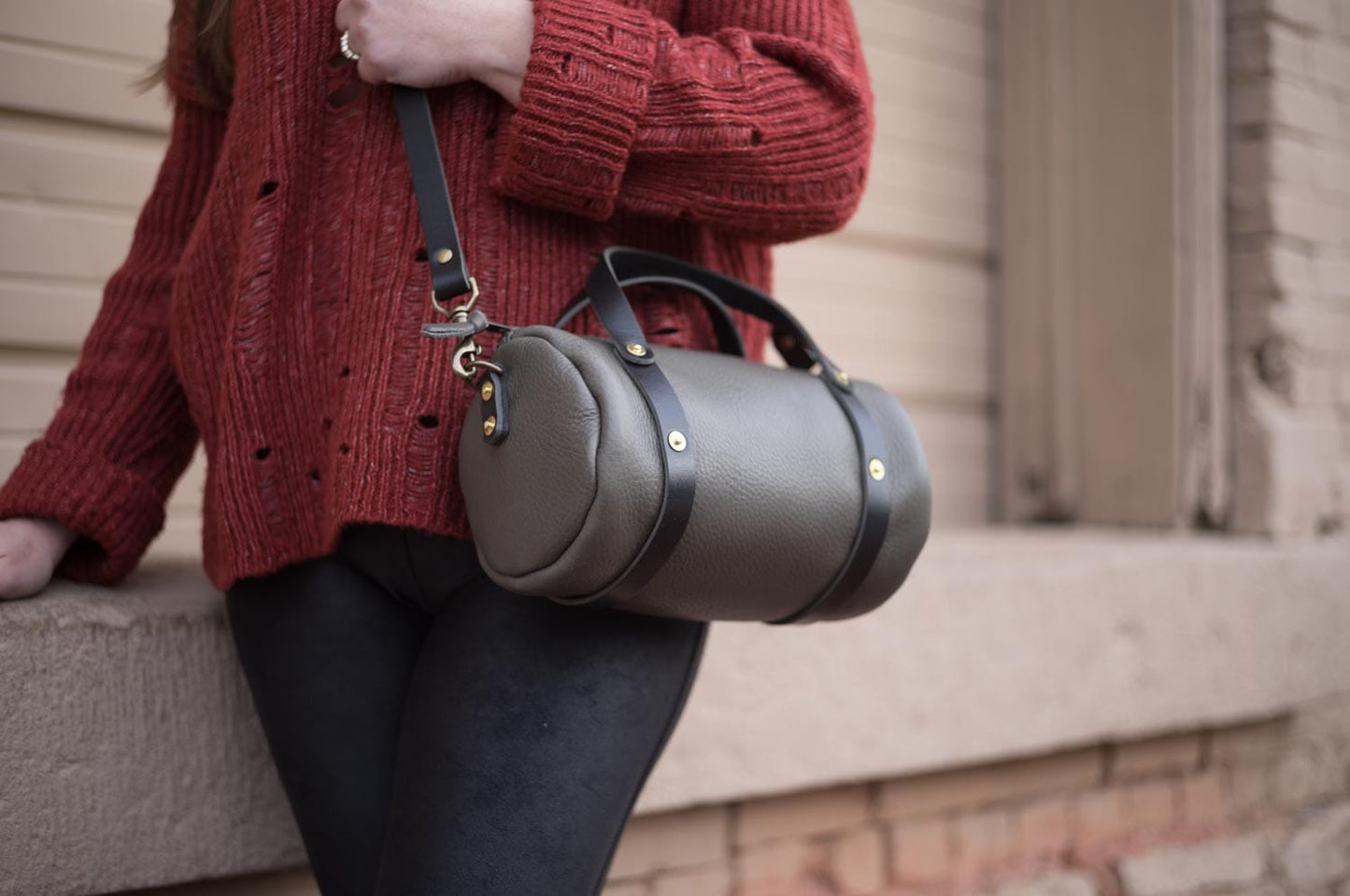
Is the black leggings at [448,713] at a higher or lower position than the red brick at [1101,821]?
higher

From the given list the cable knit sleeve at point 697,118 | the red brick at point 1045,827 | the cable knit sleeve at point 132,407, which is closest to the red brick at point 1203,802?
the red brick at point 1045,827

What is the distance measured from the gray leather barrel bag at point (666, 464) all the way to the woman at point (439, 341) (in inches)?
2.1

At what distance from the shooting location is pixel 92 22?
80.7 inches

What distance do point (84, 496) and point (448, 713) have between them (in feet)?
1.72

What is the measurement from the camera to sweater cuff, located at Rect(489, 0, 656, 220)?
1.03 meters

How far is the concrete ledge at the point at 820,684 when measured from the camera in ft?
→ 4.71

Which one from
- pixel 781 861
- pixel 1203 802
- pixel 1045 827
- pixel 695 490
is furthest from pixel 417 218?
pixel 1203 802

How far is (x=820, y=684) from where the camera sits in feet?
7.33

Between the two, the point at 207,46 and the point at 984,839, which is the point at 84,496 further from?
the point at 984,839

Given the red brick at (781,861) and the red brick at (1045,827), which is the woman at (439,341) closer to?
the red brick at (781,861)

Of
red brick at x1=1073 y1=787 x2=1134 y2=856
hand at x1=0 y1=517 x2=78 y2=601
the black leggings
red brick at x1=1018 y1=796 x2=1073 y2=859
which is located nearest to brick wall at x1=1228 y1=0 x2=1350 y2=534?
red brick at x1=1073 y1=787 x2=1134 y2=856

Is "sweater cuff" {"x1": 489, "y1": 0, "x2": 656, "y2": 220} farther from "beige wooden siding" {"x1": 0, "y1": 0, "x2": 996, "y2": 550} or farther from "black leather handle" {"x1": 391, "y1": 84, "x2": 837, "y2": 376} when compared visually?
"beige wooden siding" {"x1": 0, "y1": 0, "x2": 996, "y2": 550}

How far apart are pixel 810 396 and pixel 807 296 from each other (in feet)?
6.37

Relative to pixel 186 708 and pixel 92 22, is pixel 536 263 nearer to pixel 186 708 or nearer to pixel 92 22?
pixel 186 708
